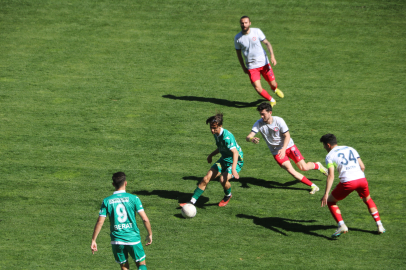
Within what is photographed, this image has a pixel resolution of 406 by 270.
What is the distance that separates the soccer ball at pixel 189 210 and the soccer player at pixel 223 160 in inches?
8.5

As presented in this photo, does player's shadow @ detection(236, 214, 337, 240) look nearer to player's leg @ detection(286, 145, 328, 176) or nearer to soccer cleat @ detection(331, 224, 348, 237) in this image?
soccer cleat @ detection(331, 224, 348, 237)

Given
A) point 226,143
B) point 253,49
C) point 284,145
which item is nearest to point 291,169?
point 284,145

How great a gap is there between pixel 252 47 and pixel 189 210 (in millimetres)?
5484

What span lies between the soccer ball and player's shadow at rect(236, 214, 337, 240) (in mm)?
1078

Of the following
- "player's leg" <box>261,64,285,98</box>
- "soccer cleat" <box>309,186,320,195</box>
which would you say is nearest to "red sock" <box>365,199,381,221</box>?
"soccer cleat" <box>309,186,320,195</box>

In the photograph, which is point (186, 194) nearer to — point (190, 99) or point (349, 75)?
point (190, 99)

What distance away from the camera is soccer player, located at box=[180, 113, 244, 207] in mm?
8422

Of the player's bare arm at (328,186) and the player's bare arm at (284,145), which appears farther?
the player's bare arm at (284,145)

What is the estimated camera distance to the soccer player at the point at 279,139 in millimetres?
8852

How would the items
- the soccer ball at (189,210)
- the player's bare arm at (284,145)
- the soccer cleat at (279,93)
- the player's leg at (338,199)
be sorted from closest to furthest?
the player's leg at (338,199) → the soccer ball at (189,210) → the player's bare arm at (284,145) → the soccer cleat at (279,93)

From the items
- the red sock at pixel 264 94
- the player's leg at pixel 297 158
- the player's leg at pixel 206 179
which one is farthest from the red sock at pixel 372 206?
the red sock at pixel 264 94

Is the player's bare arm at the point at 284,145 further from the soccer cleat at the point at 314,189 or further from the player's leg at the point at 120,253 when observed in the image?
the player's leg at the point at 120,253

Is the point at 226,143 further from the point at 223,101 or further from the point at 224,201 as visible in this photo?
the point at 223,101

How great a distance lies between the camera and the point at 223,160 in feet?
29.2
